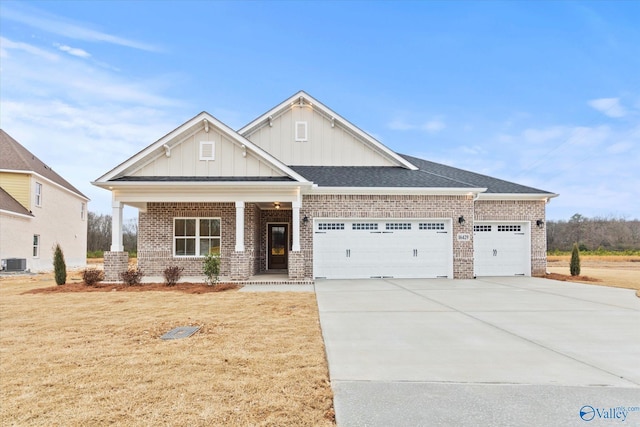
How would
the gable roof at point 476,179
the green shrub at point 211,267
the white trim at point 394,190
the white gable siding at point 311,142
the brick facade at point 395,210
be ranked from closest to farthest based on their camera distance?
the green shrub at point 211,267, the white trim at point 394,190, the brick facade at point 395,210, the gable roof at point 476,179, the white gable siding at point 311,142

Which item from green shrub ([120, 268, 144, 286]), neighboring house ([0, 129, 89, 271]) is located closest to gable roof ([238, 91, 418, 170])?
green shrub ([120, 268, 144, 286])

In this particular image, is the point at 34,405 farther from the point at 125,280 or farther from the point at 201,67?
the point at 201,67

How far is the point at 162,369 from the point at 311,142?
1399cm

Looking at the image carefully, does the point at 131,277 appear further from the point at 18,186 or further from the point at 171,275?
the point at 18,186

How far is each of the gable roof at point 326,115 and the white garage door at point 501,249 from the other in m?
4.12

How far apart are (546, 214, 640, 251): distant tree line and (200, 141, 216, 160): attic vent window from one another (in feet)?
149

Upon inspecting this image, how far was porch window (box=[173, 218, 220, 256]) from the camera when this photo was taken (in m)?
15.3

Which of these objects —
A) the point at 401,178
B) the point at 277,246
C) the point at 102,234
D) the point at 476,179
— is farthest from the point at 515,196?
the point at 102,234

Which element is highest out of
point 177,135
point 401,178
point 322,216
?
point 177,135

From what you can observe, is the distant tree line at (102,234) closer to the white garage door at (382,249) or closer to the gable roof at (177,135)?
Result: the gable roof at (177,135)

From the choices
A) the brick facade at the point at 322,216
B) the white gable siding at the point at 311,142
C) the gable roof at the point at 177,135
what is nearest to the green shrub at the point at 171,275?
the brick facade at the point at 322,216

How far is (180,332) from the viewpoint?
6.27 m

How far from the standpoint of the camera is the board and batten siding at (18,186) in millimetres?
22031

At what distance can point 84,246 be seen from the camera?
3023cm
